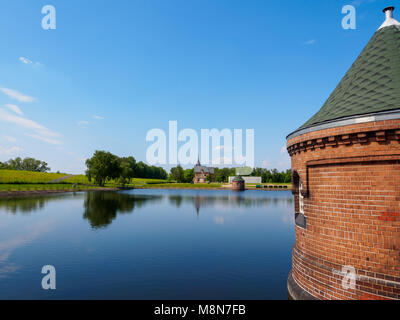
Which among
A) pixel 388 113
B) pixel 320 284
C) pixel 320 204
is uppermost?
pixel 388 113

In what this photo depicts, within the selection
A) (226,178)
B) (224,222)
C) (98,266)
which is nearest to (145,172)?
(226,178)

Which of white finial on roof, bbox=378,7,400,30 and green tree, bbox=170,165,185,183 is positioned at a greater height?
white finial on roof, bbox=378,7,400,30

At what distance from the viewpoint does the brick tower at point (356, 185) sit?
248 inches

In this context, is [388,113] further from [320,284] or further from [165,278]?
[165,278]

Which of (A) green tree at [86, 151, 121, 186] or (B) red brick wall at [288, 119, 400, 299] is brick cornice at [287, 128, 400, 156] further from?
(A) green tree at [86, 151, 121, 186]

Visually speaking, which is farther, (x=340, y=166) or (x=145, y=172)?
(x=145, y=172)

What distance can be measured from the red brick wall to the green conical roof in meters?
0.76

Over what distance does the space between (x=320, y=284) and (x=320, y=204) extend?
7.99 feet

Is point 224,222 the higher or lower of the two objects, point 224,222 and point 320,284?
the lower

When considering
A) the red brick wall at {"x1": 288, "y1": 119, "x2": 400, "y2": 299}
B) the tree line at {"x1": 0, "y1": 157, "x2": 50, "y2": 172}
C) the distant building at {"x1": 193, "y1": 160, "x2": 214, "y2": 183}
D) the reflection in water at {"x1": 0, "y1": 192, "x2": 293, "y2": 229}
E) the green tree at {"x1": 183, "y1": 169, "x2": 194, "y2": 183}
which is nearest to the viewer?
the red brick wall at {"x1": 288, "y1": 119, "x2": 400, "y2": 299}

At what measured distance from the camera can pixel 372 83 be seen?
784 centimetres

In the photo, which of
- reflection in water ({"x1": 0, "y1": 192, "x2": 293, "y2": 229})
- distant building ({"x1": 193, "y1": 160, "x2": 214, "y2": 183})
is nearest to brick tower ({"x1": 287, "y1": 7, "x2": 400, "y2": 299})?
reflection in water ({"x1": 0, "y1": 192, "x2": 293, "y2": 229})

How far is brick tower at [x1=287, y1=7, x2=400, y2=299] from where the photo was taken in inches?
248
